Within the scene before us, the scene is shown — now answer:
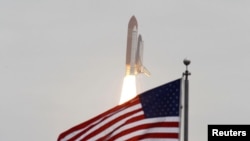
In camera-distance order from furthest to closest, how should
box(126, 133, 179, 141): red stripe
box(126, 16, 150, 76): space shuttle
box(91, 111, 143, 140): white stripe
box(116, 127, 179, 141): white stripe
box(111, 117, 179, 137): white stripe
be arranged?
box(126, 16, 150, 76): space shuttle < box(91, 111, 143, 140): white stripe < box(111, 117, 179, 137): white stripe < box(116, 127, 179, 141): white stripe < box(126, 133, 179, 141): red stripe

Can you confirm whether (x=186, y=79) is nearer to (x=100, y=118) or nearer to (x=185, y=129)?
(x=185, y=129)

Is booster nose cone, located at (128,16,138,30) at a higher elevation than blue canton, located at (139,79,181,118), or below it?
higher

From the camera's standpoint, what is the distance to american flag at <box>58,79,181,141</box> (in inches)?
1206

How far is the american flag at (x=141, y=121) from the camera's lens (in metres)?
30.6

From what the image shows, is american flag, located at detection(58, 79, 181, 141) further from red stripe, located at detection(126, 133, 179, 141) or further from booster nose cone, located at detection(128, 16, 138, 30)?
booster nose cone, located at detection(128, 16, 138, 30)

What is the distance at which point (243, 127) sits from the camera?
3200 cm

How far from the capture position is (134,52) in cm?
8869

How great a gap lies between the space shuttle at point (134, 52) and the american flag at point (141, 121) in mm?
55047

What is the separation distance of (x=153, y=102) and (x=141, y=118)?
0.84 metres

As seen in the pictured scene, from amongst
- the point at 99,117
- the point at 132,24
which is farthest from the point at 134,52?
the point at 99,117

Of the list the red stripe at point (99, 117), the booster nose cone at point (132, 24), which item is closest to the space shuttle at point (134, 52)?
the booster nose cone at point (132, 24)

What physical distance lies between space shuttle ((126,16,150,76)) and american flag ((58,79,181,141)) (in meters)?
55.0

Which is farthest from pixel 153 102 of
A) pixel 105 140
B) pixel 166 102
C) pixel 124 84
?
pixel 124 84

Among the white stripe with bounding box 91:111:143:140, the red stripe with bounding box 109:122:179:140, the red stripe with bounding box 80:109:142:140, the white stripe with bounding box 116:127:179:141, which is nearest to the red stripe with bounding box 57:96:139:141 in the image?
the red stripe with bounding box 80:109:142:140
